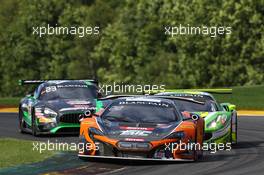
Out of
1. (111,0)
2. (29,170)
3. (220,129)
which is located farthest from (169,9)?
(29,170)

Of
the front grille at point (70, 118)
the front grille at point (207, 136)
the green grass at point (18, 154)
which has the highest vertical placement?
the front grille at point (70, 118)

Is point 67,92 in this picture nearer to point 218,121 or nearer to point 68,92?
point 68,92

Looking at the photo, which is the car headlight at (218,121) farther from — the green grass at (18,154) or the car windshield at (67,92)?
the car windshield at (67,92)

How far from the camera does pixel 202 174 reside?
1153cm

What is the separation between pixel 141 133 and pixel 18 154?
2670 millimetres

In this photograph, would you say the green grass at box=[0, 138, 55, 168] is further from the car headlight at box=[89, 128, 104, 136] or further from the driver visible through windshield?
the driver visible through windshield

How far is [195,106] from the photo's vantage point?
16.8 meters

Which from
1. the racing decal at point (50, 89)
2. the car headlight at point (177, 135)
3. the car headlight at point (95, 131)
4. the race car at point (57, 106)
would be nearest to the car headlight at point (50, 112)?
the race car at point (57, 106)

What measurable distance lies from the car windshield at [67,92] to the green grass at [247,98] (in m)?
13.2

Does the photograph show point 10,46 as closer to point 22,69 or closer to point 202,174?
point 22,69

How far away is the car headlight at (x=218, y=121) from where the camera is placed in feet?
51.1

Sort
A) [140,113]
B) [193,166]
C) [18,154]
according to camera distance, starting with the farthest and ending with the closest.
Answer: [18,154]
[140,113]
[193,166]

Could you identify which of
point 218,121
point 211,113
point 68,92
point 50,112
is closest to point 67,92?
point 68,92

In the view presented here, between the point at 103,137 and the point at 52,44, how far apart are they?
60248 mm
